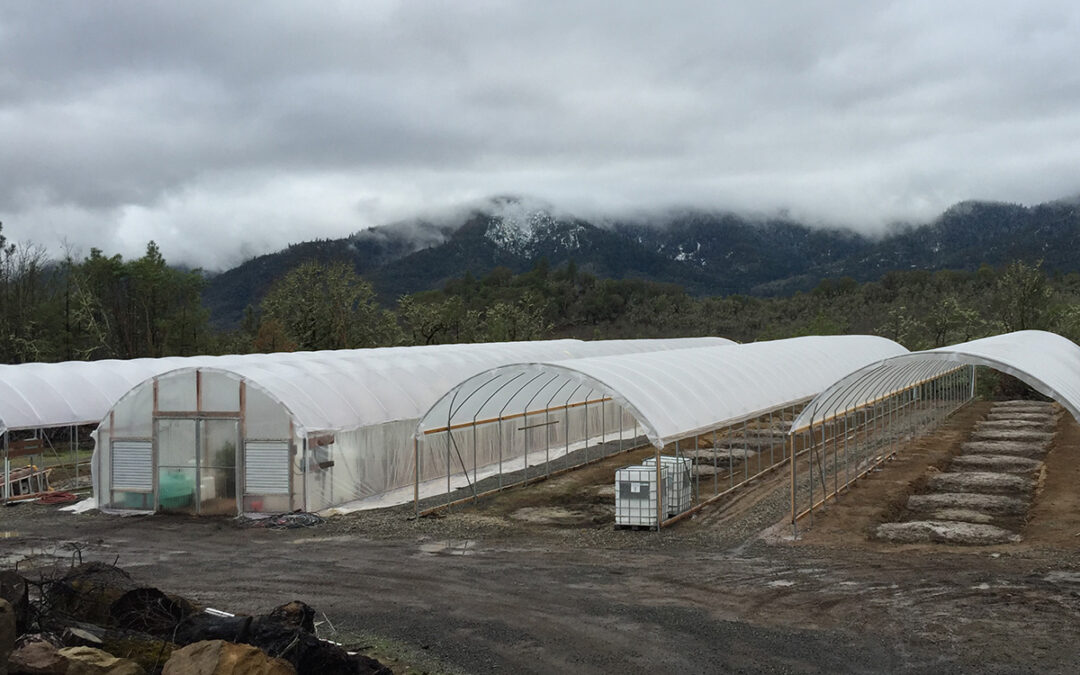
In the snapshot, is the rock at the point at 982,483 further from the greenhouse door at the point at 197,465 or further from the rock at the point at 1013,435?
the greenhouse door at the point at 197,465

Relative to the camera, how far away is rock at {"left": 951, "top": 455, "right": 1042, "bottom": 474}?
83.3 ft

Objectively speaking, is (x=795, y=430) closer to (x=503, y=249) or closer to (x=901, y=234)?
(x=503, y=249)

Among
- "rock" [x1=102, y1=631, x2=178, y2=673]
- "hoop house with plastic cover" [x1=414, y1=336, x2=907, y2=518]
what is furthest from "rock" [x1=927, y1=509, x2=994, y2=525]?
"rock" [x1=102, y1=631, x2=178, y2=673]

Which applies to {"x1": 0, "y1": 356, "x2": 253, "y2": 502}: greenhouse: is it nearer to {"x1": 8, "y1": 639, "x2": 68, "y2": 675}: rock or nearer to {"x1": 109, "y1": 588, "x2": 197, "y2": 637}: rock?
{"x1": 109, "y1": 588, "x2": 197, "y2": 637}: rock

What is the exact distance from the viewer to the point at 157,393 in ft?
69.9

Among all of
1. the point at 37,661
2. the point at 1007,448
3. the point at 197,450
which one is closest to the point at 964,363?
the point at 1007,448

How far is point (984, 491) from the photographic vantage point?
72.6ft

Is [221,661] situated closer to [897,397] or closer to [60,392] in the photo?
[60,392]

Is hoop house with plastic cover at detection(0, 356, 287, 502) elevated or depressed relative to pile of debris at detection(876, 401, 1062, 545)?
elevated

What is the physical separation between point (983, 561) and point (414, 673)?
943cm

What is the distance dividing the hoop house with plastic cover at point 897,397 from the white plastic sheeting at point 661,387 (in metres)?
1.79

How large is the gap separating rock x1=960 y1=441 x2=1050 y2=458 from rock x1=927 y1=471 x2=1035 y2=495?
4264mm

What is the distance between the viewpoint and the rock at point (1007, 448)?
92.6 feet

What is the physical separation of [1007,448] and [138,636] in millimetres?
26627
